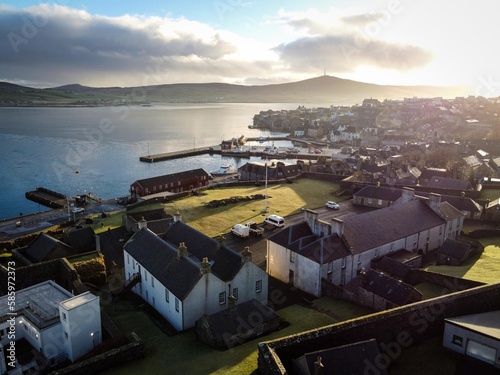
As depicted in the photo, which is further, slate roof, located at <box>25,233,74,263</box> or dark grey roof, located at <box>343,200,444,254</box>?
slate roof, located at <box>25,233,74,263</box>

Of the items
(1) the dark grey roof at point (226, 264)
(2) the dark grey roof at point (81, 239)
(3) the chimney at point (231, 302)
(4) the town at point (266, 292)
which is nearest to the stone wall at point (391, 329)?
(4) the town at point (266, 292)

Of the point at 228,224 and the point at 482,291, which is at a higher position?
the point at 482,291

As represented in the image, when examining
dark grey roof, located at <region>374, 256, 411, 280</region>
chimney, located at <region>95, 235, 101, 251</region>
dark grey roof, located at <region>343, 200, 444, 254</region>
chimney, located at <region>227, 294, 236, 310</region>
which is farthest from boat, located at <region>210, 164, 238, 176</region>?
chimney, located at <region>227, 294, 236, 310</region>

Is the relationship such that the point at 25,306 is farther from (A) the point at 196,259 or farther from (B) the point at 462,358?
(B) the point at 462,358

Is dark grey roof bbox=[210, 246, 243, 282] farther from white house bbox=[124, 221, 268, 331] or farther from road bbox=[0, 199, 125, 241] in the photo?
road bbox=[0, 199, 125, 241]

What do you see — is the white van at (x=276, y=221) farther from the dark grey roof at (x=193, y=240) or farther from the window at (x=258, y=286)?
the window at (x=258, y=286)

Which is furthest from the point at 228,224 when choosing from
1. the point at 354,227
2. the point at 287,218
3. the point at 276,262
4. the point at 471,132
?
the point at 471,132

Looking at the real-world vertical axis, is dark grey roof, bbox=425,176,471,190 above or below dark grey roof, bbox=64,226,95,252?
above
